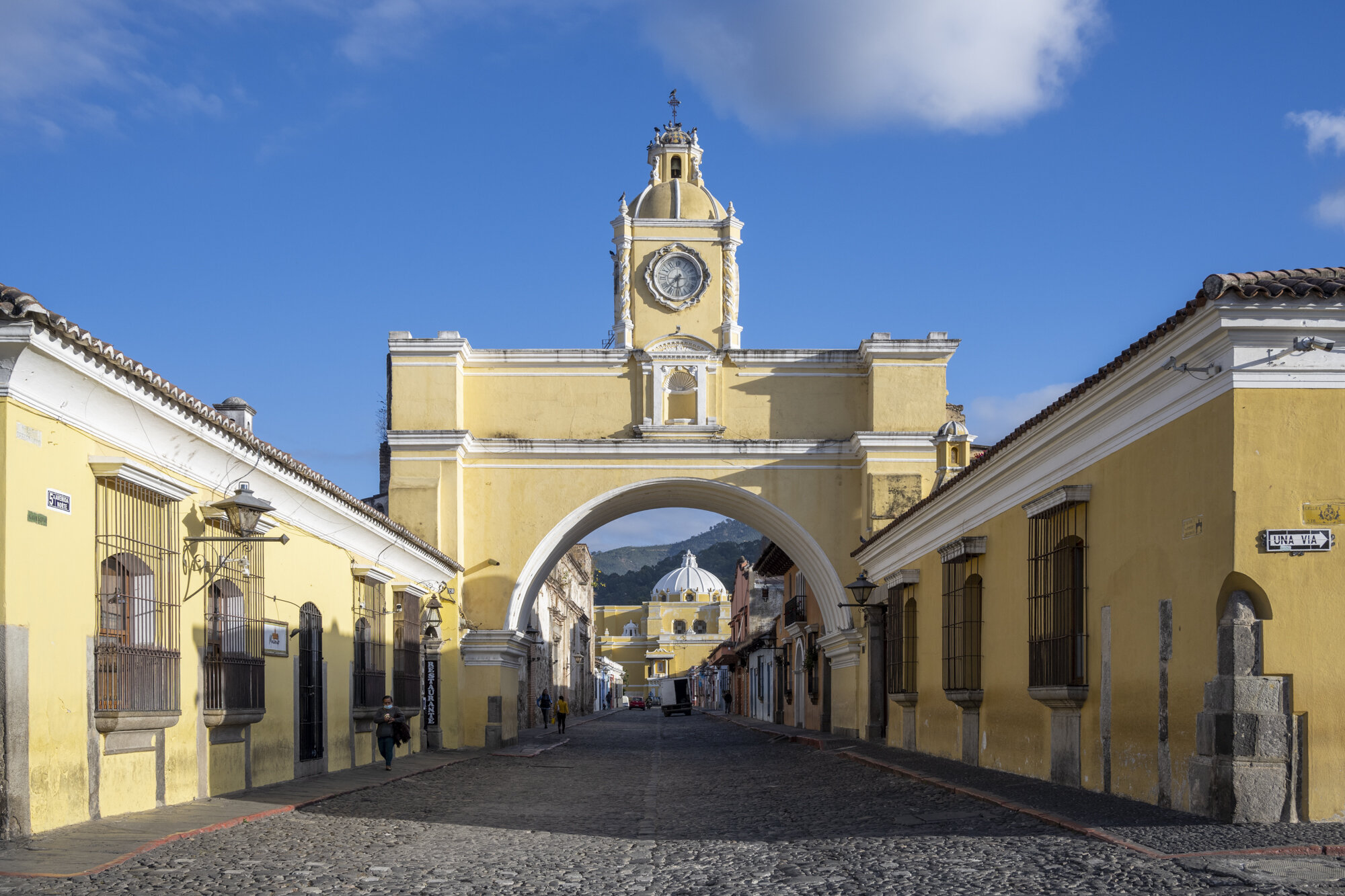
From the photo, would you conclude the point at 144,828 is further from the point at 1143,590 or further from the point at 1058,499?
the point at 1058,499

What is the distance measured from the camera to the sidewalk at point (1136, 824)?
690 cm

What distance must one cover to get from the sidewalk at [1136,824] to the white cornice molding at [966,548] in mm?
2431

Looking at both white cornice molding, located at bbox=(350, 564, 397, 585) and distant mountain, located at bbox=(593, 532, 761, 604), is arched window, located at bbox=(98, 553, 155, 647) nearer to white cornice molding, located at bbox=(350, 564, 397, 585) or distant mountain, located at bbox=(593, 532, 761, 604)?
white cornice molding, located at bbox=(350, 564, 397, 585)

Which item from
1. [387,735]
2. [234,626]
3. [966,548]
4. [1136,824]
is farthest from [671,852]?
[387,735]

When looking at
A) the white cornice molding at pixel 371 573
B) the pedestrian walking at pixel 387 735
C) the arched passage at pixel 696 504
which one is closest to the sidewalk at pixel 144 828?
the pedestrian walking at pixel 387 735

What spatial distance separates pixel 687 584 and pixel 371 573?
78.3 metres

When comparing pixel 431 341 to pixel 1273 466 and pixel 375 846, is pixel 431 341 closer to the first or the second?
pixel 375 846

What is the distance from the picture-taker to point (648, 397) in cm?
2294

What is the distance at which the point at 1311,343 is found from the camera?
794 cm

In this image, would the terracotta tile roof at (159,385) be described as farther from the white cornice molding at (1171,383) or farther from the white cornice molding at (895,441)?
the white cornice molding at (895,441)

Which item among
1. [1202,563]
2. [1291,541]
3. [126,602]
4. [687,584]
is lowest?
[687,584]

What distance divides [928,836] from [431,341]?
15723 millimetres

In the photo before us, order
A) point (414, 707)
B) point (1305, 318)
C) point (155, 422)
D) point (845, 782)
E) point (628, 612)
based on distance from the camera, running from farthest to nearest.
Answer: point (628, 612) < point (414, 707) < point (845, 782) < point (155, 422) < point (1305, 318)

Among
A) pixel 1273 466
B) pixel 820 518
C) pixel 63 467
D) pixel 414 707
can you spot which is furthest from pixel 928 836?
pixel 820 518
